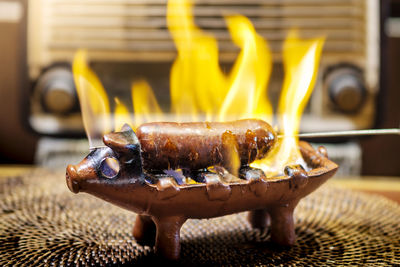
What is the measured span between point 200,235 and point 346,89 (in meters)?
1.07

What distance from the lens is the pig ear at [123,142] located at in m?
0.52

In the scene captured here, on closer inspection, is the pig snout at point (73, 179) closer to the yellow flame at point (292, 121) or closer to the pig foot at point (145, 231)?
the pig foot at point (145, 231)

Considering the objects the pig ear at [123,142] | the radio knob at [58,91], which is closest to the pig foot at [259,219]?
the pig ear at [123,142]

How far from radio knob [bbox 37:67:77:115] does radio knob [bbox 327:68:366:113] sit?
3.81 ft

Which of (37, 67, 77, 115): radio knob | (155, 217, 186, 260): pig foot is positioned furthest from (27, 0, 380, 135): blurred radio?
(155, 217, 186, 260): pig foot

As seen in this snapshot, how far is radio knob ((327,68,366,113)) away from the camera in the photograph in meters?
1.51

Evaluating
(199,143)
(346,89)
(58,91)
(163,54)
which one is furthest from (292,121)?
(58,91)

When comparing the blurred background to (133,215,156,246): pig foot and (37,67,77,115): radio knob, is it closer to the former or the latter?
(37,67,77,115): radio knob

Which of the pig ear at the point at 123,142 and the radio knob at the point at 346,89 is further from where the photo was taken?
the radio knob at the point at 346,89

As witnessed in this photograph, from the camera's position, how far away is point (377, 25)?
161 cm

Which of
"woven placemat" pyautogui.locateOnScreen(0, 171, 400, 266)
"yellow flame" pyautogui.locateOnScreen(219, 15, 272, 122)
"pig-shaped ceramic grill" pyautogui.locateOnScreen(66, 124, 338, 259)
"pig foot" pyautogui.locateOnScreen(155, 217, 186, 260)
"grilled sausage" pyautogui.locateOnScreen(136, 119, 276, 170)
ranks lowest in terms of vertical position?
"woven placemat" pyautogui.locateOnScreen(0, 171, 400, 266)

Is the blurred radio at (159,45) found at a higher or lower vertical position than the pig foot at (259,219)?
higher

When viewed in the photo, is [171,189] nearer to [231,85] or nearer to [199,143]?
[199,143]

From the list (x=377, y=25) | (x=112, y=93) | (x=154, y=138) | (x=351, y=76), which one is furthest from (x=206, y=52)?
(x=154, y=138)
